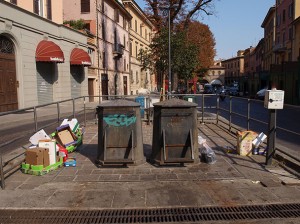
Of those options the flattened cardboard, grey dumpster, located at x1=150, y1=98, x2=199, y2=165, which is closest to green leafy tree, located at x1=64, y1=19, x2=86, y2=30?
the flattened cardboard

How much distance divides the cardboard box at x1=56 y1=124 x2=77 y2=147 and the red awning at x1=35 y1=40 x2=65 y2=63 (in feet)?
41.0

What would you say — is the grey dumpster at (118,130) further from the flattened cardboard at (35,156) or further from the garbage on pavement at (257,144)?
the garbage on pavement at (257,144)

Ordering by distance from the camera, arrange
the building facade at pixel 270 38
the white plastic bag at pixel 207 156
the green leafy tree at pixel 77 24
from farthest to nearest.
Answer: the building facade at pixel 270 38 → the green leafy tree at pixel 77 24 → the white plastic bag at pixel 207 156

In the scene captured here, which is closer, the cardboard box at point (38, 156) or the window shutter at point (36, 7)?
the cardboard box at point (38, 156)

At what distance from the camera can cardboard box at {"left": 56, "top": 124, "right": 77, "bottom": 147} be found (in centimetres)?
722

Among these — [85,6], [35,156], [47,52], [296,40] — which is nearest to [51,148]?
[35,156]

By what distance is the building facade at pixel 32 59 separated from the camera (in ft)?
52.6

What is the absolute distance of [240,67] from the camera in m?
118

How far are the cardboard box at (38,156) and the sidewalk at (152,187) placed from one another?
27 cm

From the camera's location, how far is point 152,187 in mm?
5078

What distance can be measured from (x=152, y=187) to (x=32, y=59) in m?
15.6

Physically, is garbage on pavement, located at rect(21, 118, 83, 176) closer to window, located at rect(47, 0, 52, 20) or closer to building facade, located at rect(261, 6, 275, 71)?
window, located at rect(47, 0, 52, 20)

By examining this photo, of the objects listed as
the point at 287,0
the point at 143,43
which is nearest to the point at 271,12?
the point at 287,0

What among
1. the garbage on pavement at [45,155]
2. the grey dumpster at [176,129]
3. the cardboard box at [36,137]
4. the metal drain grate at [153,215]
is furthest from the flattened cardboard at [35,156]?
the grey dumpster at [176,129]
